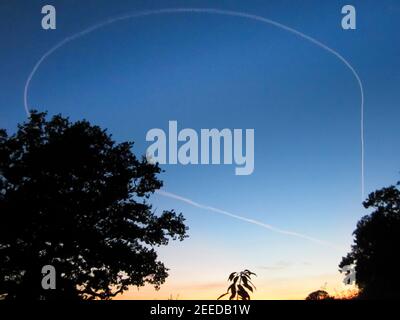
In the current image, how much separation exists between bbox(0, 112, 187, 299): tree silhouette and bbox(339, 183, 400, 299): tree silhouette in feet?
57.7

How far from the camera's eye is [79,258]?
25453mm

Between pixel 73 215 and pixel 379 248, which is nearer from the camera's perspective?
pixel 73 215

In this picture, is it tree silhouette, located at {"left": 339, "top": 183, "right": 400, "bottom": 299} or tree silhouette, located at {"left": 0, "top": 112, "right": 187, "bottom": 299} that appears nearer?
tree silhouette, located at {"left": 0, "top": 112, "right": 187, "bottom": 299}

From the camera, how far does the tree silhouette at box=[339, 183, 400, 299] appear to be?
33906 mm

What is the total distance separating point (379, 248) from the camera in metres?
35.3

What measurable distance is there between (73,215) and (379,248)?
2481cm

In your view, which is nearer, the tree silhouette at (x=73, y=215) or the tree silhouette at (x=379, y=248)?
the tree silhouette at (x=73, y=215)

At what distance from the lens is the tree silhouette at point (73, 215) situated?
24.1 metres

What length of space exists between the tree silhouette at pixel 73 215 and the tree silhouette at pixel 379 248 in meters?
17.6
